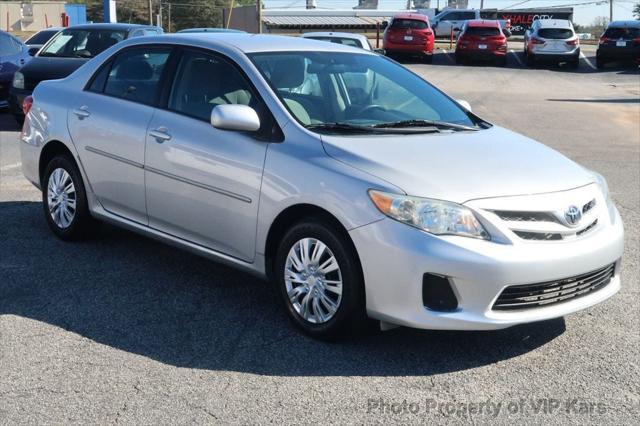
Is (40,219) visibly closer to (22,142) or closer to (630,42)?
(22,142)

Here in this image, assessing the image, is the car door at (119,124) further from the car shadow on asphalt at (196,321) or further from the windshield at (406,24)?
the windshield at (406,24)

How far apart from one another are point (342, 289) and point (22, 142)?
366 centimetres

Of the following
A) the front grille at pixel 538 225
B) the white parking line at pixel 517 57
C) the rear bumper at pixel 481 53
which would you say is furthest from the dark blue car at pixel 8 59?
the white parking line at pixel 517 57

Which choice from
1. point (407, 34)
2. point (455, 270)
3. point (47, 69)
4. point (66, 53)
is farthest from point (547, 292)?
point (407, 34)

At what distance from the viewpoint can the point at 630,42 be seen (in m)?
31.9

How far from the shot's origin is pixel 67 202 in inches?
251

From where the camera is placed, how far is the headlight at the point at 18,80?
12570 millimetres

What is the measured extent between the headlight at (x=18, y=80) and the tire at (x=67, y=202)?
662cm

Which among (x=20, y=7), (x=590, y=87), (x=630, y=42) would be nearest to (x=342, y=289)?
(x=590, y=87)

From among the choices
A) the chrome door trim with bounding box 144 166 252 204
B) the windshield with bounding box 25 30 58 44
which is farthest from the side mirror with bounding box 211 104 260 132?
the windshield with bounding box 25 30 58 44

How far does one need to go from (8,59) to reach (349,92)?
1035 centimetres

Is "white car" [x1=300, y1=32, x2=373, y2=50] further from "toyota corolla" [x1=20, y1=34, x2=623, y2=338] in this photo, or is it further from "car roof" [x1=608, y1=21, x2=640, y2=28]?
"car roof" [x1=608, y1=21, x2=640, y2=28]

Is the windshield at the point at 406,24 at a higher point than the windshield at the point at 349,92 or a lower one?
higher

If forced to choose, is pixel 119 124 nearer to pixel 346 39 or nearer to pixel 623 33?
pixel 346 39
